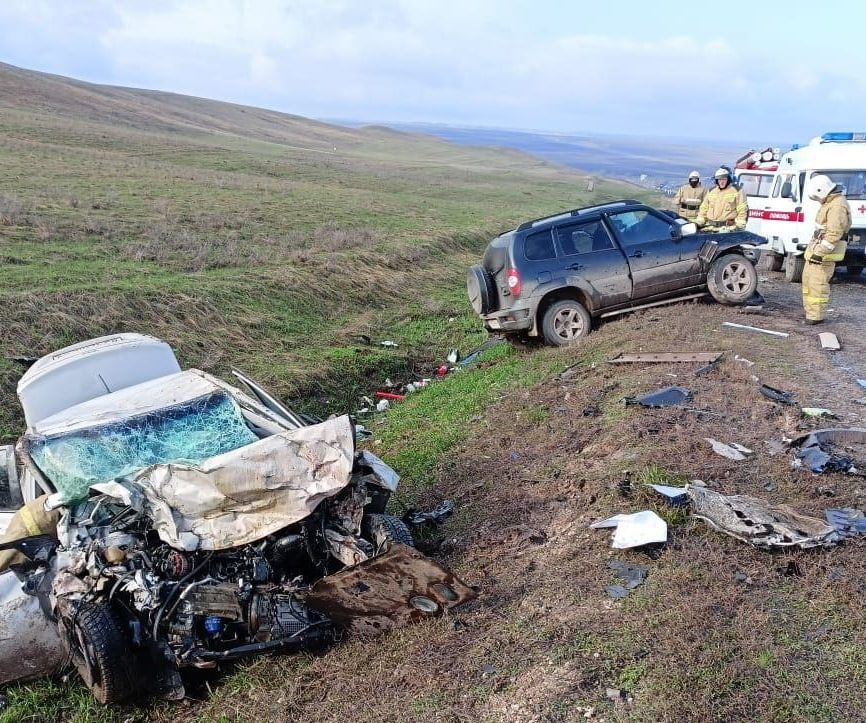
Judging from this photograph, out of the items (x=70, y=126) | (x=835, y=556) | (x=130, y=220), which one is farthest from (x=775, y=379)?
(x=70, y=126)

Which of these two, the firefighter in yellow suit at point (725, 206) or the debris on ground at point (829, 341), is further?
the firefighter in yellow suit at point (725, 206)

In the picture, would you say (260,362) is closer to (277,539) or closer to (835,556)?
(277,539)

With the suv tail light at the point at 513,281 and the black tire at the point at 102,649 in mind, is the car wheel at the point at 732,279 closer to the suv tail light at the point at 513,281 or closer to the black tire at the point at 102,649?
the suv tail light at the point at 513,281

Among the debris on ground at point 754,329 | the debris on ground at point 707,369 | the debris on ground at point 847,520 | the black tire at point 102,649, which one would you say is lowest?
the black tire at point 102,649

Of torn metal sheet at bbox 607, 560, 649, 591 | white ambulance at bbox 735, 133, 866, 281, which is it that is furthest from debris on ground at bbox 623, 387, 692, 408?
white ambulance at bbox 735, 133, 866, 281

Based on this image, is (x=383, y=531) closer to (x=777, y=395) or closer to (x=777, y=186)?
(x=777, y=395)

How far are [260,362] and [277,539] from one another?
8231 mm

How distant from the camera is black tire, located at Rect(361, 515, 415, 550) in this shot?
4742 mm

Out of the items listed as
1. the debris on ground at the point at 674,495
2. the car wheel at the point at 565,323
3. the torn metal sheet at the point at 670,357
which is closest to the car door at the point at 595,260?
the car wheel at the point at 565,323

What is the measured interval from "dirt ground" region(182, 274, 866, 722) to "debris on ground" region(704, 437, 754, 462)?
76 mm

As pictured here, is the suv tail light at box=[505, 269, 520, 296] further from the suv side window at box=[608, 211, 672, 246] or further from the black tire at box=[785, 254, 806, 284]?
the black tire at box=[785, 254, 806, 284]

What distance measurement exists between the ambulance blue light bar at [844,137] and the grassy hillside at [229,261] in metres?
8.25

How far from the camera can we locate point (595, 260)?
10.6 m

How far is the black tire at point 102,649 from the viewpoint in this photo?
433cm
